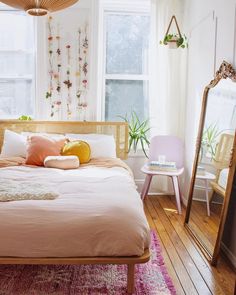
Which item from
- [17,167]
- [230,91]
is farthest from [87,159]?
[230,91]

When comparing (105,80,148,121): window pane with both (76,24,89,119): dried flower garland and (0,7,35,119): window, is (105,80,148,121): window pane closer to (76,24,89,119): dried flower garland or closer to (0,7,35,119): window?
(76,24,89,119): dried flower garland

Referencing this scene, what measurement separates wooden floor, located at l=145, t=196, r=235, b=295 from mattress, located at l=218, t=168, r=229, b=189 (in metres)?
0.59

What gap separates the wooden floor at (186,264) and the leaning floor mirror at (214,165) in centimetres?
8

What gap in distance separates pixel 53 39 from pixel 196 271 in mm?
3184

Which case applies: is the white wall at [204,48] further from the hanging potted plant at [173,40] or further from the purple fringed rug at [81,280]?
the purple fringed rug at [81,280]

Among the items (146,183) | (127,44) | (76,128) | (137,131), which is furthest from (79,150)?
(127,44)

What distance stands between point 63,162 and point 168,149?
4.69ft

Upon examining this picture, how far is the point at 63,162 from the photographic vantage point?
3.71 meters

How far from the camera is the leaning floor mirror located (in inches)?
113

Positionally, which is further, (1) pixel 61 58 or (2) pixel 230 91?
(1) pixel 61 58

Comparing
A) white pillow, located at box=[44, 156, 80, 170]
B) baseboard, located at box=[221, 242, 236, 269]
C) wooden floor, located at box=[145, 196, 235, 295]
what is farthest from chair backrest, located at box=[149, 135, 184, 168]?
baseboard, located at box=[221, 242, 236, 269]

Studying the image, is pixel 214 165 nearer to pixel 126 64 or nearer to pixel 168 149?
pixel 168 149

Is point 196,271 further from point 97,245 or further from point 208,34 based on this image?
point 208,34

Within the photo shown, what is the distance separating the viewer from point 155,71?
4.76 metres
